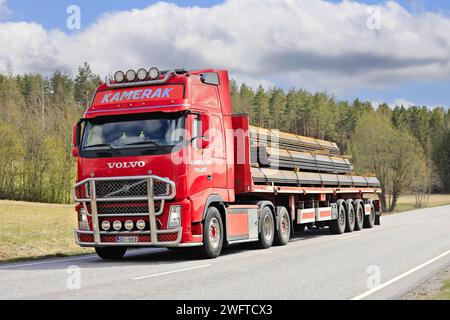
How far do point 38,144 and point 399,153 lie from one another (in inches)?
1501

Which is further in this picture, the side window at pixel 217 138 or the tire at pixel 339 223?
the tire at pixel 339 223

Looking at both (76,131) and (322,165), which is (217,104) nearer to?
(76,131)

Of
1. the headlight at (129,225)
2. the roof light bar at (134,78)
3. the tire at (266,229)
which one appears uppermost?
the roof light bar at (134,78)

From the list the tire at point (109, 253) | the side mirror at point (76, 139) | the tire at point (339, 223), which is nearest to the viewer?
the side mirror at point (76, 139)

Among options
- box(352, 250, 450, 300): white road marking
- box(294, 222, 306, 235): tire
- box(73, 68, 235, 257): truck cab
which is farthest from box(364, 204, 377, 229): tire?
box(73, 68, 235, 257): truck cab

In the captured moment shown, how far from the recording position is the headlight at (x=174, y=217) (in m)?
11.9

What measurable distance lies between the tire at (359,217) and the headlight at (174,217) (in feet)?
42.0

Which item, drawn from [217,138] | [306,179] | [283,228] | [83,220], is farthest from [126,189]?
[306,179]

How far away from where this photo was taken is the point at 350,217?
22.6 metres

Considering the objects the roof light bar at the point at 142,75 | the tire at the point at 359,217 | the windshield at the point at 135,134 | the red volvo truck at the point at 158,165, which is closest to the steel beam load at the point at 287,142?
the red volvo truck at the point at 158,165

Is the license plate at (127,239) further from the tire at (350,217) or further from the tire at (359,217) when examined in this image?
the tire at (359,217)

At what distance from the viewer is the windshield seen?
12.0 meters

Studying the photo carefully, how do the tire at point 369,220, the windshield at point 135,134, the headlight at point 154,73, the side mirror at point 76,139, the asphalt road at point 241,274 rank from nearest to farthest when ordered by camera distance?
the asphalt road at point 241,274, the windshield at point 135,134, the side mirror at point 76,139, the headlight at point 154,73, the tire at point 369,220

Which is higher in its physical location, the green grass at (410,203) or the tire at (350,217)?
the tire at (350,217)
